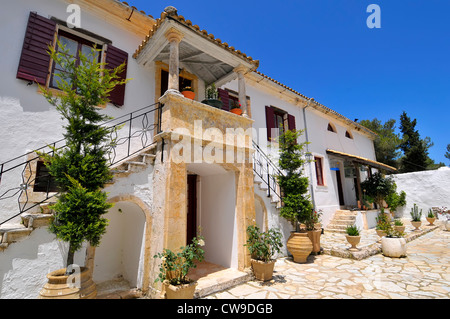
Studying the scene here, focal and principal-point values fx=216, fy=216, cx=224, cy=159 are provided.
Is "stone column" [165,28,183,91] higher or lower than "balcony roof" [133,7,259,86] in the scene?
lower

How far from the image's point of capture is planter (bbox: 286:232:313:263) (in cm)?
673

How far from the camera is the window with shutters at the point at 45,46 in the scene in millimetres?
5117

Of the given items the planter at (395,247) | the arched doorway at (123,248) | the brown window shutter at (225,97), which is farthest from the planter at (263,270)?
the brown window shutter at (225,97)

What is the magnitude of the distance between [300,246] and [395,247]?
10.6ft

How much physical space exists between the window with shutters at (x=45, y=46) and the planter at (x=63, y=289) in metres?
4.09

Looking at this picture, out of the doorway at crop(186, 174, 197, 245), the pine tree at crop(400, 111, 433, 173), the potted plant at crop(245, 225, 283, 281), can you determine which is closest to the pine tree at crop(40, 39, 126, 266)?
the potted plant at crop(245, 225, 283, 281)

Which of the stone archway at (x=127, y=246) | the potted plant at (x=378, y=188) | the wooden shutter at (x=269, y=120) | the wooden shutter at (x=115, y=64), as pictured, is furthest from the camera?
the potted plant at (x=378, y=188)

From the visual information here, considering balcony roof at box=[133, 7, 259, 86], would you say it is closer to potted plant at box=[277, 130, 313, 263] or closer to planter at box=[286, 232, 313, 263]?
potted plant at box=[277, 130, 313, 263]

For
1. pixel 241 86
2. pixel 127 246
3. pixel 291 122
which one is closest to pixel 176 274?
pixel 127 246

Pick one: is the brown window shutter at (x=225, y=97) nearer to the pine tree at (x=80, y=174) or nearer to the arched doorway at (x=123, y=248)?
the arched doorway at (x=123, y=248)

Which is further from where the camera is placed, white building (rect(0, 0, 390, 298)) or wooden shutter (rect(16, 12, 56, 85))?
wooden shutter (rect(16, 12, 56, 85))

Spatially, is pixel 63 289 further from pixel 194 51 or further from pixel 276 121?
pixel 276 121

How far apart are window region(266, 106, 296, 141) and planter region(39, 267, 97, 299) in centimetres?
863

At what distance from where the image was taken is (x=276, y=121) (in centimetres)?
1138
